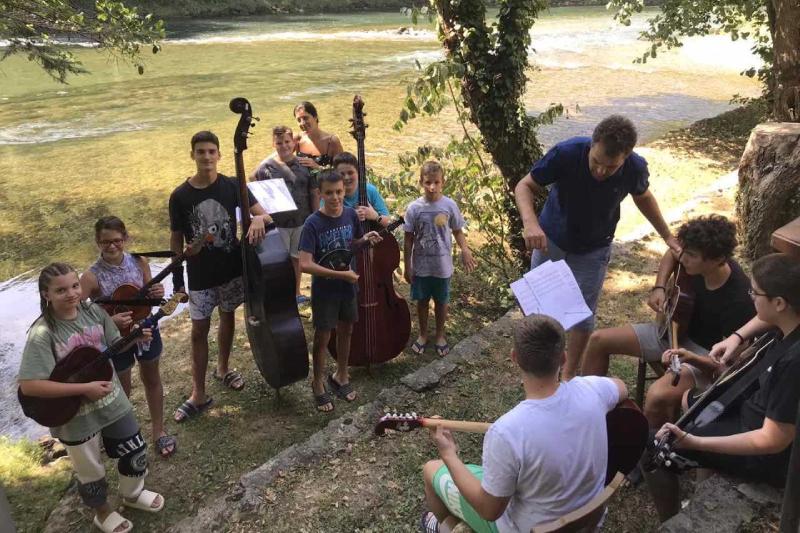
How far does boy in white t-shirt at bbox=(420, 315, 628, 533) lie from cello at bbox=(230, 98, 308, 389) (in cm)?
181

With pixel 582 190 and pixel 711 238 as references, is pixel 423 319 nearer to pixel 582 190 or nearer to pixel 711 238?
pixel 582 190

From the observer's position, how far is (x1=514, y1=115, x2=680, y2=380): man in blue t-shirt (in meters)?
3.37

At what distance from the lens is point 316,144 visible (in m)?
5.26

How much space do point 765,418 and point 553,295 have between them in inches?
42.7

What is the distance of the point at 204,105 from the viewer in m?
15.7

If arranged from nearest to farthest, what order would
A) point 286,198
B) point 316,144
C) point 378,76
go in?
point 286,198 → point 316,144 → point 378,76

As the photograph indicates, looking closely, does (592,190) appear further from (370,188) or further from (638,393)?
(370,188)

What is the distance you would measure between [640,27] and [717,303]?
37153 millimetres

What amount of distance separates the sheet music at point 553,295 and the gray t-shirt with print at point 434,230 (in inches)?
54.0

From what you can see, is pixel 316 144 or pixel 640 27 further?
pixel 640 27

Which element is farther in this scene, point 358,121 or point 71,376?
point 358,121

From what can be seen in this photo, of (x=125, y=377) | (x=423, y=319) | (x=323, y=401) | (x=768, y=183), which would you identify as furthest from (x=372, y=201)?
(x=768, y=183)

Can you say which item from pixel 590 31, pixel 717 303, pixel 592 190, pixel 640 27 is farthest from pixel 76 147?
pixel 640 27

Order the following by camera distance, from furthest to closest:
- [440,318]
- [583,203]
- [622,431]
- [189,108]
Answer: [189,108], [440,318], [583,203], [622,431]
